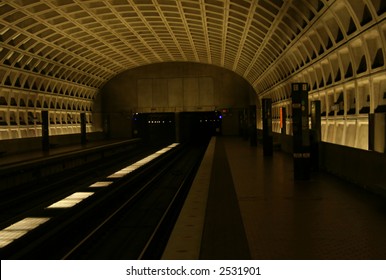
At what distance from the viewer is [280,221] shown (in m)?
8.98

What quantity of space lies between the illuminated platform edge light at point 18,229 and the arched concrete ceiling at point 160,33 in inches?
398

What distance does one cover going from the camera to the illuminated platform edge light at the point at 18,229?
1187cm

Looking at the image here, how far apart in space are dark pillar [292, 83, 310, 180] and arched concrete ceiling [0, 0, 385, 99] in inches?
101

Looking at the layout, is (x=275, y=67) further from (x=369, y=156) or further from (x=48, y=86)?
(x=369, y=156)

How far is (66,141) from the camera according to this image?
41.4 meters

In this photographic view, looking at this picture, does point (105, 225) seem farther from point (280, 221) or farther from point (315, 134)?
point (315, 134)

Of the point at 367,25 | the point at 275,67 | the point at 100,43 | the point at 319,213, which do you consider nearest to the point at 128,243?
the point at 319,213

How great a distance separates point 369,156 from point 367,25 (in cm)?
402

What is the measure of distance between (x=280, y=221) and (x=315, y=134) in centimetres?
777

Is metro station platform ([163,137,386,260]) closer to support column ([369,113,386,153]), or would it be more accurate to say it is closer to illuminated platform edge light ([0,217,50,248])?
support column ([369,113,386,153])

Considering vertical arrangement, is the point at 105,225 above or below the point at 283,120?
below

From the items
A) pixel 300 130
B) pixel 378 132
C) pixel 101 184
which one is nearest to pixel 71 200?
pixel 101 184

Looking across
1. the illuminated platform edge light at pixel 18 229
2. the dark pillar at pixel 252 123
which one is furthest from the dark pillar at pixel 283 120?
the illuminated platform edge light at pixel 18 229

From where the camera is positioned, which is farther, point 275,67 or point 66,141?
point 66,141
